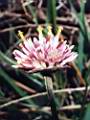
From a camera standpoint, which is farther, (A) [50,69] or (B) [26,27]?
(B) [26,27]

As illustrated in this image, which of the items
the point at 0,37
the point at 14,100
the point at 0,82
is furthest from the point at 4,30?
the point at 14,100

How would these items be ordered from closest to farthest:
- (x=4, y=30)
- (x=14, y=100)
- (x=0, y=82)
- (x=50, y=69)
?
(x=50, y=69) < (x=14, y=100) < (x=0, y=82) < (x=4, y=30)

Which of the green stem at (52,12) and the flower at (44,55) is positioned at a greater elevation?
the green stem at (52,12)

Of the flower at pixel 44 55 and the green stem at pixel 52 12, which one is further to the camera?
the green stem at pixel 52 12

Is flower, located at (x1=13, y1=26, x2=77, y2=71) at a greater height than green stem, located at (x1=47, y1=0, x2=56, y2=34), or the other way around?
green stem, located at (x1=47, y1=0, x2=56, y2=34)

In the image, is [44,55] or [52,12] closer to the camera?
[44,55]

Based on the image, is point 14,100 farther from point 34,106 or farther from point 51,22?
point 51,22

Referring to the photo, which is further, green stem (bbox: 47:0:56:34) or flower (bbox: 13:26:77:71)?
green stem (bbox: 47:0:56:34)

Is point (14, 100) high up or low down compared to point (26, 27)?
down
